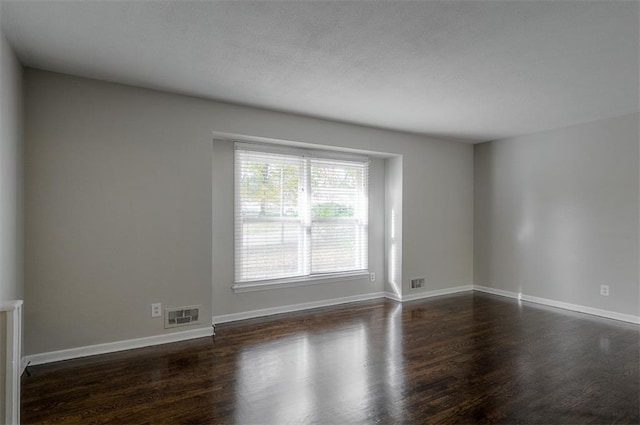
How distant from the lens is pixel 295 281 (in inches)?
183

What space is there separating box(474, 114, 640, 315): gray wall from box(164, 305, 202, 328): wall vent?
4559mm

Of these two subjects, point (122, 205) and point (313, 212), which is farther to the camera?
point (313, 212)

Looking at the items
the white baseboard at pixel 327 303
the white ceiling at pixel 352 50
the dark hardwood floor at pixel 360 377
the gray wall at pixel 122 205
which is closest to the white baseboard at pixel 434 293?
the white baseboard at pixel 327 303

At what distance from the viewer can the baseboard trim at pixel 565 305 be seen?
423 cm

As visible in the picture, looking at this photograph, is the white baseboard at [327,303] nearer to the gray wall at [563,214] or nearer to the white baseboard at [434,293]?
the white baseboard at [434,293]

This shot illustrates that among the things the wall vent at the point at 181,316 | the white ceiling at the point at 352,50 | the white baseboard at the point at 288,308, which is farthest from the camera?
the white baseboard at the point at 288,308

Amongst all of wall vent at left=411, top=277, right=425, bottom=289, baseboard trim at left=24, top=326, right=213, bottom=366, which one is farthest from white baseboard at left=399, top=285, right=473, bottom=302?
baseboard trim at left=24, top=326, right=213, bottom=366

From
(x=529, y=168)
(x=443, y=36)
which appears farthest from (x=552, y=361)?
(x=529, y=168)

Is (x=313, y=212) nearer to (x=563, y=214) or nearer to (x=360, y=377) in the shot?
(x=360, y=377)

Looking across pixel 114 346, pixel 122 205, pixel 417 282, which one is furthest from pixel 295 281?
pixel 122 205

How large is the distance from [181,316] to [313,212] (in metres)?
2.06

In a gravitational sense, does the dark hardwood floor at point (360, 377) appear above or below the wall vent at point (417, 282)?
below

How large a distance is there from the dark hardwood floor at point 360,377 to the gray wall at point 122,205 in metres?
0.42

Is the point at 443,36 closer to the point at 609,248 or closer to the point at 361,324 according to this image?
the point at 361,324
